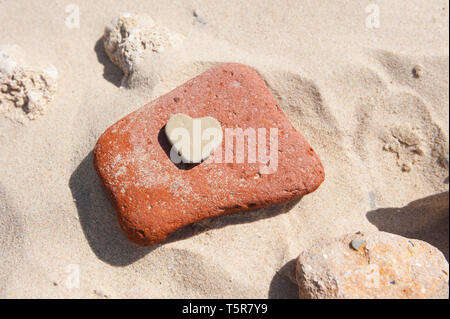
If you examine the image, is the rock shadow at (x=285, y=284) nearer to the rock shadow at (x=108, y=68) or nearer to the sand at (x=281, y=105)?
the sand at (x=281, y=105)

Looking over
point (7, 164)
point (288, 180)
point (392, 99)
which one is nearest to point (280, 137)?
point (288, 180)

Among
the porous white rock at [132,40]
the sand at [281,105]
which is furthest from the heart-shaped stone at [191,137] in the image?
the porous white rock at [132,40]

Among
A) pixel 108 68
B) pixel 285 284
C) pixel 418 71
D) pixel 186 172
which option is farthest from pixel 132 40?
pixel 418 71

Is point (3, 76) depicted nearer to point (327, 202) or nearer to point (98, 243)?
point (98, 243)

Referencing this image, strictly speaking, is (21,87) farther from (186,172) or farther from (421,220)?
(421,220)

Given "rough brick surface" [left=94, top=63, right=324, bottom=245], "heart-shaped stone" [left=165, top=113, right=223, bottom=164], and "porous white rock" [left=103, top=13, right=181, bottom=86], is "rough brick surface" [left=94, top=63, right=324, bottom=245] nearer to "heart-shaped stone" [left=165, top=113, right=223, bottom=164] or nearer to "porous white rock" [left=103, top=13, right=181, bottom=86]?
"heart-shaped stone" [left=165, top=113, right=223, bottom=164]
